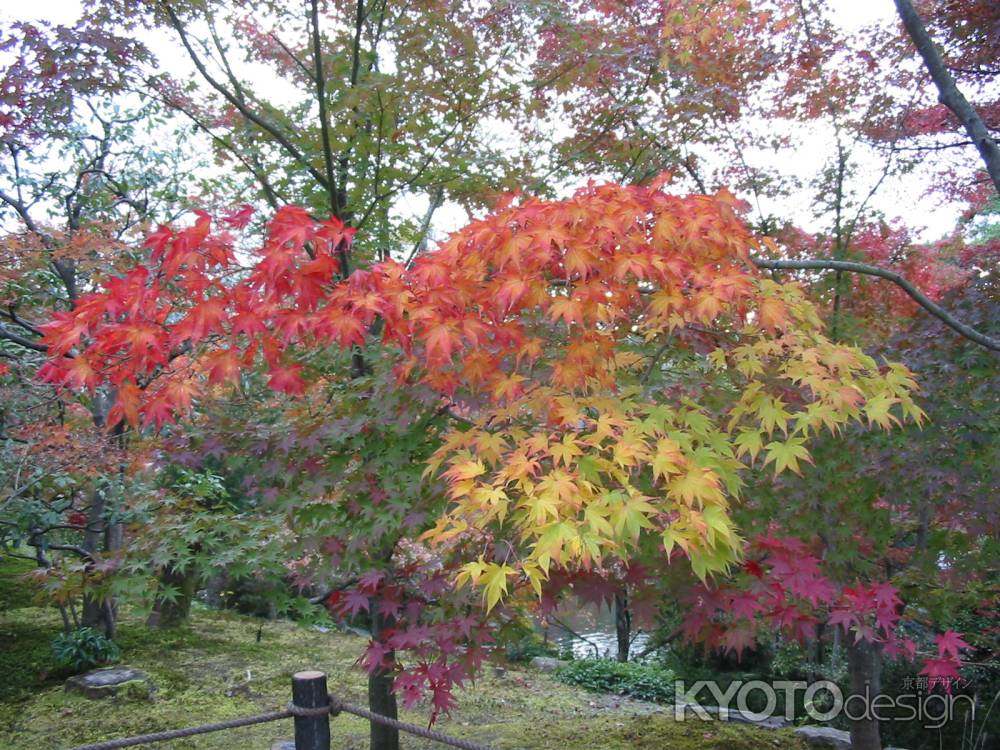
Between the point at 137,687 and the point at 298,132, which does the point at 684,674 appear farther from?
the point at 298,132

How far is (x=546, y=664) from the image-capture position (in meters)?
8.70

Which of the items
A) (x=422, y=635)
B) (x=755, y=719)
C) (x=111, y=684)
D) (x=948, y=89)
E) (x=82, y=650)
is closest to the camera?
(x=422, y=635)

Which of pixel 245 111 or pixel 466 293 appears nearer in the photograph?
pixel 466 293

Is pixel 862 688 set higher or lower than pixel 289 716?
lower

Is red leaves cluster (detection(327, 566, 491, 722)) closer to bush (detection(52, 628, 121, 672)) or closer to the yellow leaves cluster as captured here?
the yellow leaves cluster

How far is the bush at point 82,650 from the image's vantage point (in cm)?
646

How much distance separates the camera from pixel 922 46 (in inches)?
140

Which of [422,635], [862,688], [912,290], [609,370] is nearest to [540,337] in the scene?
[609,370]

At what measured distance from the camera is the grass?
17.6 feet

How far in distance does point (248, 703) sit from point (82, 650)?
5.54ft

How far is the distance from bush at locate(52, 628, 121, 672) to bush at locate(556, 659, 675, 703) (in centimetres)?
462

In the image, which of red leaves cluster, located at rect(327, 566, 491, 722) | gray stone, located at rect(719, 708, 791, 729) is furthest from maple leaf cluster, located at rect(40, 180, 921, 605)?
gray stone, located at rect(719, 708, 791, 729)

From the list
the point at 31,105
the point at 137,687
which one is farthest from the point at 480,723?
the point at 31,105

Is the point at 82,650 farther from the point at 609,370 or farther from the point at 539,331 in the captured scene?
the point at 609,370
